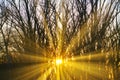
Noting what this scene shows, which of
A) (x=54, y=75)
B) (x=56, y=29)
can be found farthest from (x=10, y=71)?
(x=56, y=29)

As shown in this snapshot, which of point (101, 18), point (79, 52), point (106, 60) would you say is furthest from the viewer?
point (106, 60)

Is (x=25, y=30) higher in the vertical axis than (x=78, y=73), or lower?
higher

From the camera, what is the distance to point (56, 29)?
19.4m

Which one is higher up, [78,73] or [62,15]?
[62,15]

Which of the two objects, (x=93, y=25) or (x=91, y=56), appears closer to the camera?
(x=93, y=25)

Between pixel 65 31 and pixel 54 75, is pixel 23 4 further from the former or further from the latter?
pixel 54 75

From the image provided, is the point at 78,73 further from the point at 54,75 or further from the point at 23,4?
the point at 23,4

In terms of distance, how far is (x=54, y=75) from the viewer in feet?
68.0

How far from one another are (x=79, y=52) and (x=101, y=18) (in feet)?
8.76

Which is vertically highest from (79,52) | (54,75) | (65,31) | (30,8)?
(30,8)

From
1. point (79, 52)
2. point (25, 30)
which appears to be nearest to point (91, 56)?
point (79, 52)

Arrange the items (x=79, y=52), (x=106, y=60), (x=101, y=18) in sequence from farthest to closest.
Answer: (x=106, y=60), (x=79, y=52), (x=101, y=18)

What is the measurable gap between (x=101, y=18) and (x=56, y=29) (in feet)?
9.15

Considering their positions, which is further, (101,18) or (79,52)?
A: (79,52)
